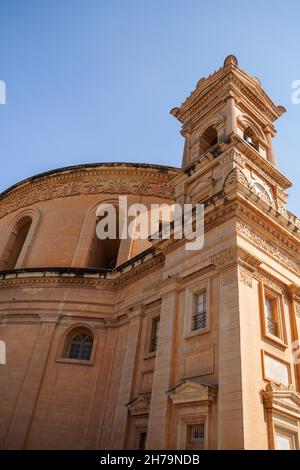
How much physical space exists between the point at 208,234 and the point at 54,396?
8.45 meters

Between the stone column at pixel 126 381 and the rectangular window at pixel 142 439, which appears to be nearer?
the rectangular window at pixel 142 439

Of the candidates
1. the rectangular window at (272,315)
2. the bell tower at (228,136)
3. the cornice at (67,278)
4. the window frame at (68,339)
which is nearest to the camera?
the rectangular window at (272,315)

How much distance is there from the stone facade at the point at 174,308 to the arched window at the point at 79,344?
156 mm

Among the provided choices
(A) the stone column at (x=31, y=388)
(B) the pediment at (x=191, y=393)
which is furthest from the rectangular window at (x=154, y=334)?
(A) the stone column at (x=31, y=388)

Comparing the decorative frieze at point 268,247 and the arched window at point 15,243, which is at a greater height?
the arched window at point 15,243

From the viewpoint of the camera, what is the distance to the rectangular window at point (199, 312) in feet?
36.0

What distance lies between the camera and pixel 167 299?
40.5 feet

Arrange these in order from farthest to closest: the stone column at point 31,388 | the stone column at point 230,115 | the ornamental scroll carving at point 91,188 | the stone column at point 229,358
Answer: the ornamental scroll carving at point 91,188, the stone column at point 230,115, the stone column at point 31,388, the stone column at point 229,358

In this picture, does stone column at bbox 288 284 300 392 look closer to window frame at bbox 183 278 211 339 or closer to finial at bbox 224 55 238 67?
window frame at bbox 183 278 211 339

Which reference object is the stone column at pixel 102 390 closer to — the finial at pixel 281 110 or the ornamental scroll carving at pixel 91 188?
the ornamental scroll carving at pixel 91 188

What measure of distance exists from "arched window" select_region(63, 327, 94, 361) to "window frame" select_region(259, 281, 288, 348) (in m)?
7.81

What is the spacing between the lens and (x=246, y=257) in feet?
35.3

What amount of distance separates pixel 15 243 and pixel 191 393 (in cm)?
1570
